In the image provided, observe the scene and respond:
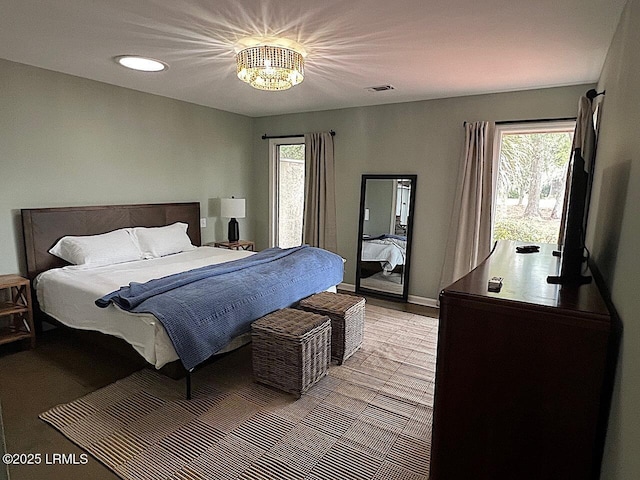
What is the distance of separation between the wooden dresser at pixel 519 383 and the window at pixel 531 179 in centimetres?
280

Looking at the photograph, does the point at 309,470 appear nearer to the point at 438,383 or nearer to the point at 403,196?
the point at 438,383

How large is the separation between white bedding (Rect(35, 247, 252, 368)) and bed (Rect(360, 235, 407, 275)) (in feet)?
6.10

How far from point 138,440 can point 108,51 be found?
273cm

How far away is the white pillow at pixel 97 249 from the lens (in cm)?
347

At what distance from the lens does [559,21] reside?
7.29 ft

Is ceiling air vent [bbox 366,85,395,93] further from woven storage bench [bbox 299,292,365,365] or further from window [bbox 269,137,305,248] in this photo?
woven storage bench [bbox 299,292,365,365]

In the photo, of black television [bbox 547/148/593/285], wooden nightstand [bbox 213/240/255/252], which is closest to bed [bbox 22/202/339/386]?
wooden nightstand [bbox 213/240/255/252]

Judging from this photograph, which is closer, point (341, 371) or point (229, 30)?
point (229, 30)

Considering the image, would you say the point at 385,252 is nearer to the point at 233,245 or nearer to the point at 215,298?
the point at 233,245

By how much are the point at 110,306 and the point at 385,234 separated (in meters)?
3.16

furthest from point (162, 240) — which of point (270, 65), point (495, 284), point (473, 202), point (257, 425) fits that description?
point (495, 284)

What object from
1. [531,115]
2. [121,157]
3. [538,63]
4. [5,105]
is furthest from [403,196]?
[5,105]

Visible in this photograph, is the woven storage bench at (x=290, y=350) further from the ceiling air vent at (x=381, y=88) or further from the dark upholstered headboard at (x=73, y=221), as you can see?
the ceiling air vent at (x=381, y=88)

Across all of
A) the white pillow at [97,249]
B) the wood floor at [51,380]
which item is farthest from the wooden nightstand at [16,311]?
the white pillow at [97,249]
